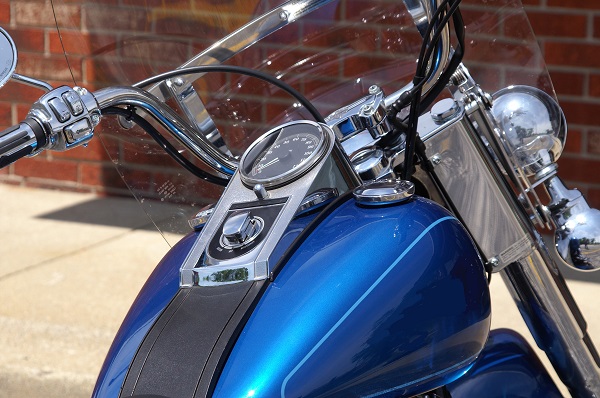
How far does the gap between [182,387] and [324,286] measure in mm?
185

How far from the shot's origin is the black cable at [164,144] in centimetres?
125

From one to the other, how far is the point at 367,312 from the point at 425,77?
1.21ft

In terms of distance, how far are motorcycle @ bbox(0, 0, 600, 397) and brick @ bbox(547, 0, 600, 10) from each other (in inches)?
95.4

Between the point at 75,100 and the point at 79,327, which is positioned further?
the point at 79,327

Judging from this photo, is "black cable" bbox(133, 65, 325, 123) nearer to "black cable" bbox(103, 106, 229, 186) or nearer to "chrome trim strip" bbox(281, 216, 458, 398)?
"black cable" bbox(103, 106, 229, 186)

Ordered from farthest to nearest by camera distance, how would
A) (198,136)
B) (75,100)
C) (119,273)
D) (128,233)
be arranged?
1. (128,233)
2. (119,273)
3. (198,136)
4. (75,100)

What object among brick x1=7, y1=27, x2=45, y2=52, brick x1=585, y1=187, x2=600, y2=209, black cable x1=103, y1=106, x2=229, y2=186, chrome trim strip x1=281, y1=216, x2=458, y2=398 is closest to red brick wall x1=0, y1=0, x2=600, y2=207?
brick x1=7, y1=27, x2=45, y2=52

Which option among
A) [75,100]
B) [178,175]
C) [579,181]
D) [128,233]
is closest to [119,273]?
[128,233]

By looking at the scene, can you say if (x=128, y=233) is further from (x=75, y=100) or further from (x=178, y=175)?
(x=75, y=100)

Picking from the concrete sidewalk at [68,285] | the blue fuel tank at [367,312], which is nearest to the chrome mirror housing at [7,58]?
the blue fuel tank at [367,312]

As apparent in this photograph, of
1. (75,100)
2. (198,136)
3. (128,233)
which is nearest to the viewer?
(75,100)

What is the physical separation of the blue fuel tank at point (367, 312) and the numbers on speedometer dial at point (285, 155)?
3.2 inches

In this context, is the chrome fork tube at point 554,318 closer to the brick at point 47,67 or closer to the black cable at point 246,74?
the black cable at point 246,74

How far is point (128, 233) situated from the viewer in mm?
4188
